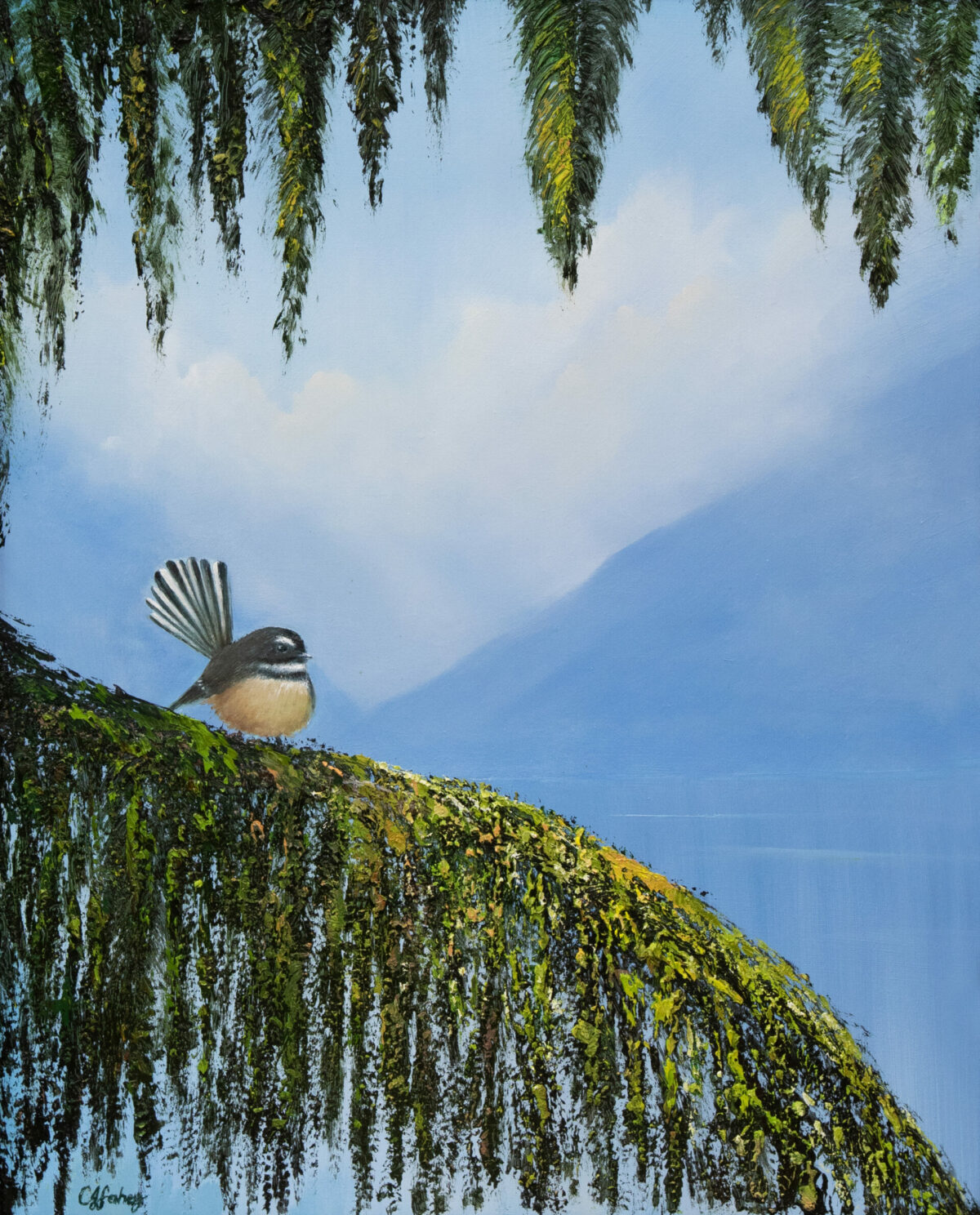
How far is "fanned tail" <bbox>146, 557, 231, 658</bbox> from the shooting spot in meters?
1.54

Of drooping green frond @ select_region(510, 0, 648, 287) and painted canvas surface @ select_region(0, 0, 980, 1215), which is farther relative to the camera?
→ drooping green frond @ select_region(510, 0, 648, 287)

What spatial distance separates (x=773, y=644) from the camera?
60.0 inches

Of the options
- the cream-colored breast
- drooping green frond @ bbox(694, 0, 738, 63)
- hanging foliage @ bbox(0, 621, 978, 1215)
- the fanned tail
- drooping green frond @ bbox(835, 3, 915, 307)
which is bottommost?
hanging foliage @ bbox(0, 621, 978, 1215)

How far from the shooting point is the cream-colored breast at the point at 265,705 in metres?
1.52

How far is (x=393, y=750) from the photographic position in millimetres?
1526

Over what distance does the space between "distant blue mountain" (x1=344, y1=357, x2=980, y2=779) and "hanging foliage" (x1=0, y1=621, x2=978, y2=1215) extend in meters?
0.19

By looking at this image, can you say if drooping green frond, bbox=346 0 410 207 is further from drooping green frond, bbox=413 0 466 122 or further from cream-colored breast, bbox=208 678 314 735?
cream-colored breast, bbox=208 678 314 735

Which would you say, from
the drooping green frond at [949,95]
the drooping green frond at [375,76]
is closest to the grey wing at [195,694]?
the drooping green frond at [375,76]

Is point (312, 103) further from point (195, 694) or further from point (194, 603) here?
point (195, 694)

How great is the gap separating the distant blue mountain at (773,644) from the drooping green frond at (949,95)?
0.29 metres

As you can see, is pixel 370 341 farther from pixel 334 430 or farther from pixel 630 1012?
pixel 630 1012

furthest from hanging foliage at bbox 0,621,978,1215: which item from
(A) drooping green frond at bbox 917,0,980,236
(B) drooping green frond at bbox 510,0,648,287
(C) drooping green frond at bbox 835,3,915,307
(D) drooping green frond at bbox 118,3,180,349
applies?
(A) drooping green frond at bbox 917,0,980,236
